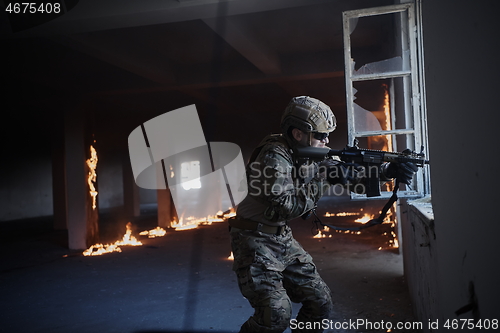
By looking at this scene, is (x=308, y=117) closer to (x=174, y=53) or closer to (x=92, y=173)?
(x=174, y=53)

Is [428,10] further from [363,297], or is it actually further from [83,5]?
[83,5]

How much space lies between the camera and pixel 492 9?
3.41ft

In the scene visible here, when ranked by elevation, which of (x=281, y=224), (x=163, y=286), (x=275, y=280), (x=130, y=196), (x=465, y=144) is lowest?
(x=163, y=286)

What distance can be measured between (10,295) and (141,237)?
3.98 m

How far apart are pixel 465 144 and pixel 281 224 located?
1595 millimetres

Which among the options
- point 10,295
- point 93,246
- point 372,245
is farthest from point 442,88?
point 93,246

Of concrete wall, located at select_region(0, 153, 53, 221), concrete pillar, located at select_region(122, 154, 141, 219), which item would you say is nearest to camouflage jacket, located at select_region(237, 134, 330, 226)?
concrete pillar, located at select_region(122, 154, 141, 219)

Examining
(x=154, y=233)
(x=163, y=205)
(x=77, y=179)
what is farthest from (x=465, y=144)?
(x=163, y=205)

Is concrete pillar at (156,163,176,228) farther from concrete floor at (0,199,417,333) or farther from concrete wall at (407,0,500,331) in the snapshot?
concrete wall at (407,0,500,331)

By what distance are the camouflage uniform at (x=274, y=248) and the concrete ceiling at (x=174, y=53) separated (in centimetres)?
→ 201

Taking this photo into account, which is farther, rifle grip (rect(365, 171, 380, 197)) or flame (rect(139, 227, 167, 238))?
flame (rect(139, 227, 167, 238))

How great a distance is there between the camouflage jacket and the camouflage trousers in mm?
158

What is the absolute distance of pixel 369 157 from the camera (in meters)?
2.76

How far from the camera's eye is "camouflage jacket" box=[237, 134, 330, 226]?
2.52 metres
